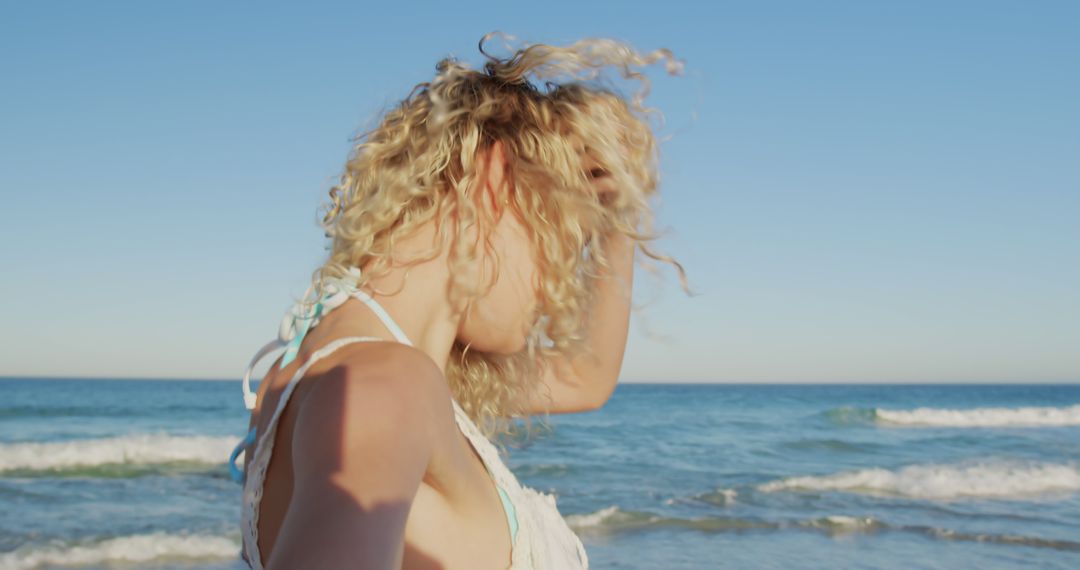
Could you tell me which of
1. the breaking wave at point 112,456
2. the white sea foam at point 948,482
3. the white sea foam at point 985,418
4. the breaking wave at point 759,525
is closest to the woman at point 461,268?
the breaking wave at point 759,525

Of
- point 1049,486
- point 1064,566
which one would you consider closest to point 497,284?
point 1064,566

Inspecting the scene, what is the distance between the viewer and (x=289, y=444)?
127cm

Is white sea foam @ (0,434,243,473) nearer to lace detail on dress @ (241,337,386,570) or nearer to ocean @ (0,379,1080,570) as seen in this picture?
ocean @ (0,379,1080,570)

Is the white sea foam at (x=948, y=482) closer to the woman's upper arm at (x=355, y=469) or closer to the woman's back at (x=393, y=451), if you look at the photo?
the woman's back at (x=393, y=451)

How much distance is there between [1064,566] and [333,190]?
8445 millimetres

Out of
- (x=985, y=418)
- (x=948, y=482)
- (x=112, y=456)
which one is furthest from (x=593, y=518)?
(x=985, y=418)

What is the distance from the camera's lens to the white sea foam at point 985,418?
91.3 feet

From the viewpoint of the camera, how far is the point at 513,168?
5.31 feet

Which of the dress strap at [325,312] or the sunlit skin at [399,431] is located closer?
the sunlit skin at [399,431]

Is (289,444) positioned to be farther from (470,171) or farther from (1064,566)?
(1064,566)

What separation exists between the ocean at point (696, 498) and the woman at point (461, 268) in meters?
1.22

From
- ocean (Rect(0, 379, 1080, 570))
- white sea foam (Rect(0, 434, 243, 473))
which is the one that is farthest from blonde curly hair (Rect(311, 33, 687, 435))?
white sea foam (Rect(0, 434, 243, 473))

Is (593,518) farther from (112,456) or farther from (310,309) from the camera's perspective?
(112,456)

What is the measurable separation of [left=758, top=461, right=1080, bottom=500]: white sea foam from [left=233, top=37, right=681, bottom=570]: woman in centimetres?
1115
